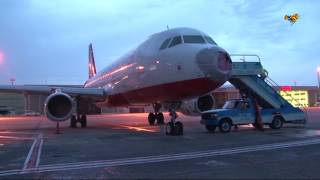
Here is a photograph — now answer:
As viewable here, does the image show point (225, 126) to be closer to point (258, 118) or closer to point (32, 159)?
point (258, 118)

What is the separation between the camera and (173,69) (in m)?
16.7

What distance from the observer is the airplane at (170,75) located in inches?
624

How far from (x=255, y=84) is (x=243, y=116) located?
9.30ft

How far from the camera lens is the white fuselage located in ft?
51.7

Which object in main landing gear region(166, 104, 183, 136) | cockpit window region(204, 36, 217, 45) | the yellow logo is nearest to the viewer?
the yellow logo

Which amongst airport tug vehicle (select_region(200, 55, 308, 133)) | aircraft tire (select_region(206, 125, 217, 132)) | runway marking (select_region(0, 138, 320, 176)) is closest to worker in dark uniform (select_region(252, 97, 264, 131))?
airport tug vehicle (select_region(200, 55, 308, 133))

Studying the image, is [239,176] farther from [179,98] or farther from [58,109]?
[58,109]

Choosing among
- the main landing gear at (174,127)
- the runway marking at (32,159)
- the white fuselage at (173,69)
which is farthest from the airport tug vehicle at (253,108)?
the runway marking at (32,159)

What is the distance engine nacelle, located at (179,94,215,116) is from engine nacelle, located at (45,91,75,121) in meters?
5.28

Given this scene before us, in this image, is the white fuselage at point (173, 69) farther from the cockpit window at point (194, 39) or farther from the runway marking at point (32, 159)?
the runway marking at point (32, 159)

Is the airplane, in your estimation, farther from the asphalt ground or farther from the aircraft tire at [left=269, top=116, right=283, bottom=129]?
the aircraft tire at [left=269, top=116, right=283, bottom=129]

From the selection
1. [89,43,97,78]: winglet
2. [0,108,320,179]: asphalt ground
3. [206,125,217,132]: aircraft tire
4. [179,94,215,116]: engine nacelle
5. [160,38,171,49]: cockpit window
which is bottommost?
[0,108,320,179]: asphalt ground

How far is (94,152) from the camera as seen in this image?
41.9ft

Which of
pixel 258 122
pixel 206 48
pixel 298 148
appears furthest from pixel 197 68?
pixel 258 122
